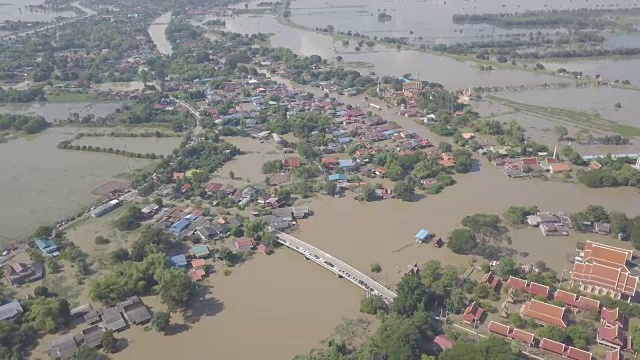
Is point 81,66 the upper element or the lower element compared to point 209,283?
upper

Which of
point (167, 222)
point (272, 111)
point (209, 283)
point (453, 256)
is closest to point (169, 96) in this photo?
point (272, 111)

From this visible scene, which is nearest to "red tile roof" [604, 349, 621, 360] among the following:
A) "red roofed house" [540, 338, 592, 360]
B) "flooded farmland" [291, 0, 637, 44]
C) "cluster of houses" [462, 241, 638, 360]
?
"cluster of houses" [462, 241, 638, 360]

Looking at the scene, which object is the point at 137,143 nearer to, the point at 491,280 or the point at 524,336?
the point at 491,280

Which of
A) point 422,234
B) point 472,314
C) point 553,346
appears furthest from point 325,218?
point 553,346

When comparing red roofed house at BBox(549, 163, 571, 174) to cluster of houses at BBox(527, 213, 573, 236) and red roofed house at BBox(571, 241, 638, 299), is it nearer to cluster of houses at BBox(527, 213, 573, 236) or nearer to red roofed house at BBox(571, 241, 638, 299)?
cluster of houses at BBox(527, 213, 573, 236)

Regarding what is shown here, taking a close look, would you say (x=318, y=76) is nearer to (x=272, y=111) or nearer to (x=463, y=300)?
(x=272, y=111)

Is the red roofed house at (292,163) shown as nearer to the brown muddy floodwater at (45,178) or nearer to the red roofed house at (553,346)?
the brown muddy floodwater at (45,178)
